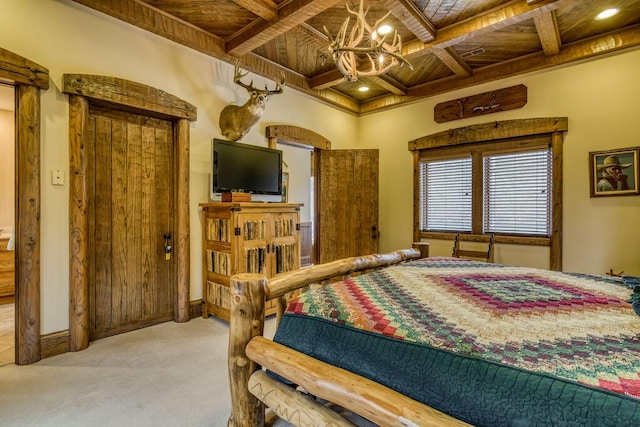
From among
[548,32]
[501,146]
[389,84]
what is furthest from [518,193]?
[389,84]

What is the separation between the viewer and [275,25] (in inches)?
115

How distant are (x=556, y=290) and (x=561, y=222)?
2481 millimetres

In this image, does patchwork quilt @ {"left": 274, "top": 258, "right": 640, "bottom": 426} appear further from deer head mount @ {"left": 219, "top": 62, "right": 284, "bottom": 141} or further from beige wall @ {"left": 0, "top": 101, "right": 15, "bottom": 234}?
beige wall @ {"left": 0, "top": 101, "right": 15, "bottom": 234}

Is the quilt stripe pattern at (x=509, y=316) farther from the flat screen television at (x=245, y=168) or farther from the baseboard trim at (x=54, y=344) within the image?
the baseboard trim at (x=54, y=344)

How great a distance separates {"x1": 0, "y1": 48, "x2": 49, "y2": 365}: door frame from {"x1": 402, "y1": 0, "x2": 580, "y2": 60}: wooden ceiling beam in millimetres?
3474

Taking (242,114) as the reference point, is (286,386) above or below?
below

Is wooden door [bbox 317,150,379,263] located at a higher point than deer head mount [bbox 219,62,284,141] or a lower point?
lower

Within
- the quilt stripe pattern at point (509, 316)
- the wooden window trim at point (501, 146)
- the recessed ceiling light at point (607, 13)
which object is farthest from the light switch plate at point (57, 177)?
the recessed ceiling light at point (607, 13)

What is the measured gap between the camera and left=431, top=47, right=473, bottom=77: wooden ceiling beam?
3.57 m

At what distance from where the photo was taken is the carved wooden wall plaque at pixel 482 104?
3.88 meters

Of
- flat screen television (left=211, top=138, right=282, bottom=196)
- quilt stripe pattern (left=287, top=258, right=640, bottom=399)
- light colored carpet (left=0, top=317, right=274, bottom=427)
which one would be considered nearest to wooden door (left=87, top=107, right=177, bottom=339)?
light colored carpet (left=0, top=317, right=274, bottom=427)

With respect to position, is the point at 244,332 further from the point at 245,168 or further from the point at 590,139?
the point at 590,139

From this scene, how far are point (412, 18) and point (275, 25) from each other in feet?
4.18

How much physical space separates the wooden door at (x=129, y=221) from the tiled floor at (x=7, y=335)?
1.76 feet
